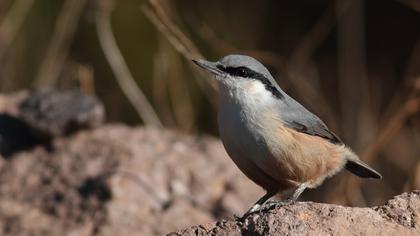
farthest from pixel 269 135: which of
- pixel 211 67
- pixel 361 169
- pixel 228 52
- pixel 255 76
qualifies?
pixel 228 52

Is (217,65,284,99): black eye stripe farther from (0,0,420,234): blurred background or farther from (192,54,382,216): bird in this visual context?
(0,0,420,234): blurred background

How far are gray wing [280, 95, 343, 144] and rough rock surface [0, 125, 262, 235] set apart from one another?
1.40 meters

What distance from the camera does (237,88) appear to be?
17.0 ft

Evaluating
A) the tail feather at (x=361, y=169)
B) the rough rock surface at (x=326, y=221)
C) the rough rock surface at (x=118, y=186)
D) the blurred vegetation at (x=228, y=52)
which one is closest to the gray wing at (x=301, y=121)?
the tail feather at (x=361, y=169)

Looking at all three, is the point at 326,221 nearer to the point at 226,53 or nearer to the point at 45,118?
the point at 45,118

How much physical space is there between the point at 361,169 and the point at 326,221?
5.61 ft

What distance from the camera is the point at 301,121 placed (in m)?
5.16

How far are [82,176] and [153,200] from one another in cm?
53

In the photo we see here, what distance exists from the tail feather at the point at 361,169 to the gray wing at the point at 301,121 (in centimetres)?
21

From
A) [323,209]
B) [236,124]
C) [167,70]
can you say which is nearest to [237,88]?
[236,124]

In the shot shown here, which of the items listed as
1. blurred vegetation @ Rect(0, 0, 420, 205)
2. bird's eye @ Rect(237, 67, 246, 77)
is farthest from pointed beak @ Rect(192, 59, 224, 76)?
blurred vegetation @ Rect(0, 0, 420, 205)

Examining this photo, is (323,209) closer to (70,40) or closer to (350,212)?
(350,212)

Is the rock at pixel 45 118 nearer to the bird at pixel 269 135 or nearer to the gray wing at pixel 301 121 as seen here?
the bird at pixel 269 135

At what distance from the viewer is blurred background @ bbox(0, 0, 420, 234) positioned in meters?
8.68
